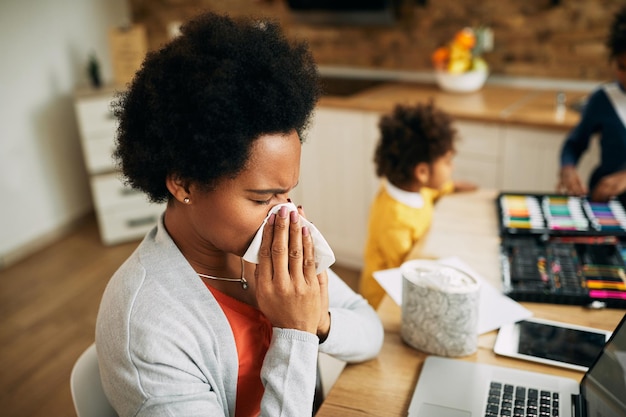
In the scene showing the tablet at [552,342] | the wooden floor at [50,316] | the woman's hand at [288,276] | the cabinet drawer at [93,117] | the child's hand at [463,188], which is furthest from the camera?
the cabinet drawer at [93,117]

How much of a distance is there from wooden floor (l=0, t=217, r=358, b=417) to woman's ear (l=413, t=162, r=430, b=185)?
1293mm

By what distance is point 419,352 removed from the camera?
3.73 feet

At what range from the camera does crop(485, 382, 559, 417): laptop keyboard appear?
0.96 m

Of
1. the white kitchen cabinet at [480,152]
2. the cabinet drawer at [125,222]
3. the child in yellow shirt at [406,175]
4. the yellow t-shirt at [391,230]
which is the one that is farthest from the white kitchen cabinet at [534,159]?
the cabinet drawer at [125,222]

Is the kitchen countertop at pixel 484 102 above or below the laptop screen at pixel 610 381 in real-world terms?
above

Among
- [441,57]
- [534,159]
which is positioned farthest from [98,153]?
[534,159]

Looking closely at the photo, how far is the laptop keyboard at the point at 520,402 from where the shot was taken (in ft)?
3.14

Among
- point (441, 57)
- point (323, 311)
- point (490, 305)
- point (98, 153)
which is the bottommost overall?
point (98, 153)

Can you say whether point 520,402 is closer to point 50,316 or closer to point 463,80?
point 463,80

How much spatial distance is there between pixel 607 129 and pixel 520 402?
1.33 meters

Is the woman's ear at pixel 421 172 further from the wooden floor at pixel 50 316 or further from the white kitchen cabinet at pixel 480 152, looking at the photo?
the wooden floor at pixel 50 316

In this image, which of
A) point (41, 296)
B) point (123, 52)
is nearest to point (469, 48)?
point (123, 52)

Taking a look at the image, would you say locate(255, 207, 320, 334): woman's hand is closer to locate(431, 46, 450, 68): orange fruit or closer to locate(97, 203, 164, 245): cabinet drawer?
locate(431, 46, 450, 68): orange fruit

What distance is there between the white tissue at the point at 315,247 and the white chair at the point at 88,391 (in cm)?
38
